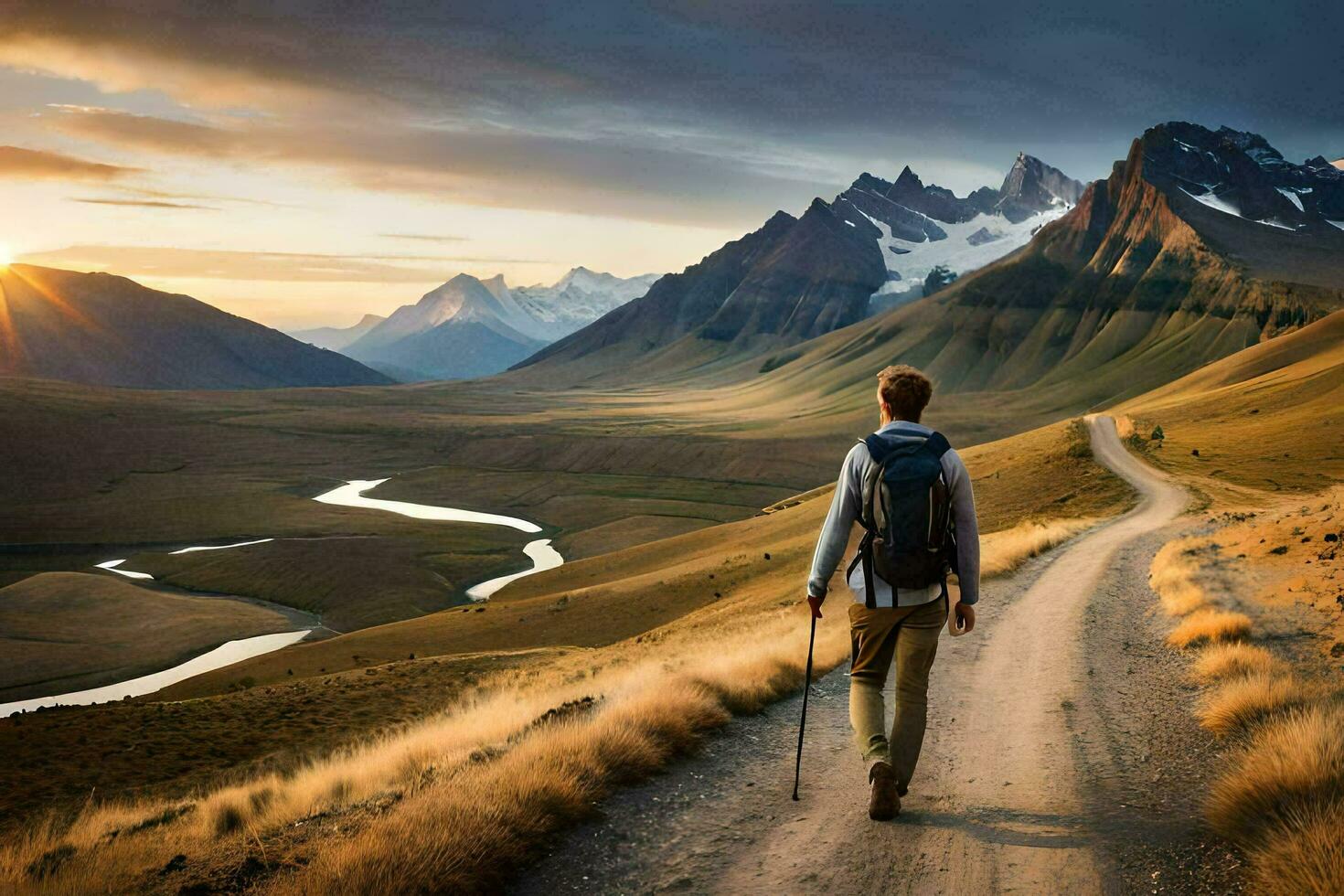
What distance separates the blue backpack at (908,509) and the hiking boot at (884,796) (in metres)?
1.45

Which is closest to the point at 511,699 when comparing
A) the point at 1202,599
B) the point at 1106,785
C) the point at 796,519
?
the point at 1106,785

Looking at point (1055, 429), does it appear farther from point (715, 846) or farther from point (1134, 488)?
point (715, 846)

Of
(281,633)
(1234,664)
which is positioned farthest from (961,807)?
(281,633)

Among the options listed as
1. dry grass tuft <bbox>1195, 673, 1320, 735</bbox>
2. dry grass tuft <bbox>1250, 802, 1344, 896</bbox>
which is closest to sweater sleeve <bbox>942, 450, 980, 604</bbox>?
dry grass tuft <bbox>1250, 802, 1344, 896</bbox>

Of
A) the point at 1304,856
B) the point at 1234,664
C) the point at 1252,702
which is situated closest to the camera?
the point at 1304,856

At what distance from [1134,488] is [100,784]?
46554 mm

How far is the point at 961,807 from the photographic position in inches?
321

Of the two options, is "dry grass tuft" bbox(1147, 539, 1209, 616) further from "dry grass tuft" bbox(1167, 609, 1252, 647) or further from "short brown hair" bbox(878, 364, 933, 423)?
"short brown hair" bbox(878, 364, 933, 423)

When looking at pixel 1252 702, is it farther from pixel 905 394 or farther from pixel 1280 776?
pixel 905 394

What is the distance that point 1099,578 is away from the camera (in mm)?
23656

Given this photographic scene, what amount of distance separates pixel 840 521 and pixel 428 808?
13.9ft

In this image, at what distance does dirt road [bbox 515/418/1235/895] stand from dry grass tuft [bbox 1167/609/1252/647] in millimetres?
1481

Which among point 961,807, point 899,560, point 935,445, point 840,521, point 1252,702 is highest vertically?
point 935,445

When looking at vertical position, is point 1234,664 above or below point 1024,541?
above
